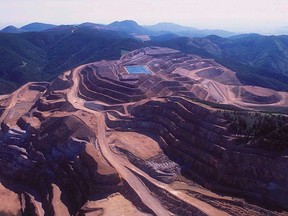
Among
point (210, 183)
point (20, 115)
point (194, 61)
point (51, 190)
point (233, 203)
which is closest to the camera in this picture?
point (233, 203)

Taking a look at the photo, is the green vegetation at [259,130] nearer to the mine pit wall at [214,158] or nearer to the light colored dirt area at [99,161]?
the mine pit wall at [214,158]

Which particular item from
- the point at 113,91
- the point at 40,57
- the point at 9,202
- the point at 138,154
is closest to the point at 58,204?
the point at 9,202

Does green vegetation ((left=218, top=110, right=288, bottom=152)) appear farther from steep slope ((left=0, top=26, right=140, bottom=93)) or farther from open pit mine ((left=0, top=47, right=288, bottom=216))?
steep slope ((left=0, top=26, right=140, bottom=93))

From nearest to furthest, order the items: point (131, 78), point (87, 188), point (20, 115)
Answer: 1. point (87, 188)
2. point (20, 115)
3. point (131, 78)

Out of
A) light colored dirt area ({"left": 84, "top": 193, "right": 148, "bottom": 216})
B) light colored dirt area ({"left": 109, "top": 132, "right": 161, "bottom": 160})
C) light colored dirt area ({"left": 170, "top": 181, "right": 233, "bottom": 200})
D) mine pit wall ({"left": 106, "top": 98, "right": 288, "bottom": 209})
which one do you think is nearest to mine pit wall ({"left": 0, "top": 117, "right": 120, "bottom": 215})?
light colored dirt area ({"left": 84, "top": 193, "right": 148, "bottom": 216})

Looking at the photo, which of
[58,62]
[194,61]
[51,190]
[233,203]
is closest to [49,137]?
[51,190]

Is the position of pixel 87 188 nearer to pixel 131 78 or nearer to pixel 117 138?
pixel 117 138
